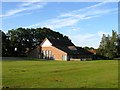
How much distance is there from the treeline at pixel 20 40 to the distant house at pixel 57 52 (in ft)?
16.9

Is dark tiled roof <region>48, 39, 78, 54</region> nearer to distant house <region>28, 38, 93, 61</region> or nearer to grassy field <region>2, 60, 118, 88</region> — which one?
distant house <region>28, 38, 93, 61</region>

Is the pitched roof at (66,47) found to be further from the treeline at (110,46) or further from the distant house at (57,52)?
the treeline at (110,46)

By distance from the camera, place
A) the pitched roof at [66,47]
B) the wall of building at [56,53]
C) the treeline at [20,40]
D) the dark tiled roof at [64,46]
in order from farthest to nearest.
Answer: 1. the pitched roof at [66,47]
2. the dark tiled roof at [64,46]
3. the treeline at [20,40]
4. the wall of building at [56,53]

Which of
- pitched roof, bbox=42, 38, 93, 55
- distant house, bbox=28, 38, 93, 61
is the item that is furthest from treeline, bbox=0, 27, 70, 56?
pitched roof, bbox=42, 38, 93, 55

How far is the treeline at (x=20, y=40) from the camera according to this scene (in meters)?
104

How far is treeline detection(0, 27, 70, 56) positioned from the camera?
10444 cm

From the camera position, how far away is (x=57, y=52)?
10381cm

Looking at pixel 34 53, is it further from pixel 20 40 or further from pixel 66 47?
pixel 66 47

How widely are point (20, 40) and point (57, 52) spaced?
19.6 m

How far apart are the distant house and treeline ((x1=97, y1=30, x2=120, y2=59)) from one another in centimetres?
519

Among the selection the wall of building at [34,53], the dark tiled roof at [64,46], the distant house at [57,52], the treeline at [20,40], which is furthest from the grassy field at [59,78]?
the wall of building at [34,53]

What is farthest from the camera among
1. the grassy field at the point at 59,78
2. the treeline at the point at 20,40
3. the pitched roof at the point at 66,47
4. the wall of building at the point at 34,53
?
the wall of building at the point at 34,53

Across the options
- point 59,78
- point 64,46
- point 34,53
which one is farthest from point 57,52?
point 59,78

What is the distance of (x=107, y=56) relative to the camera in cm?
10581
